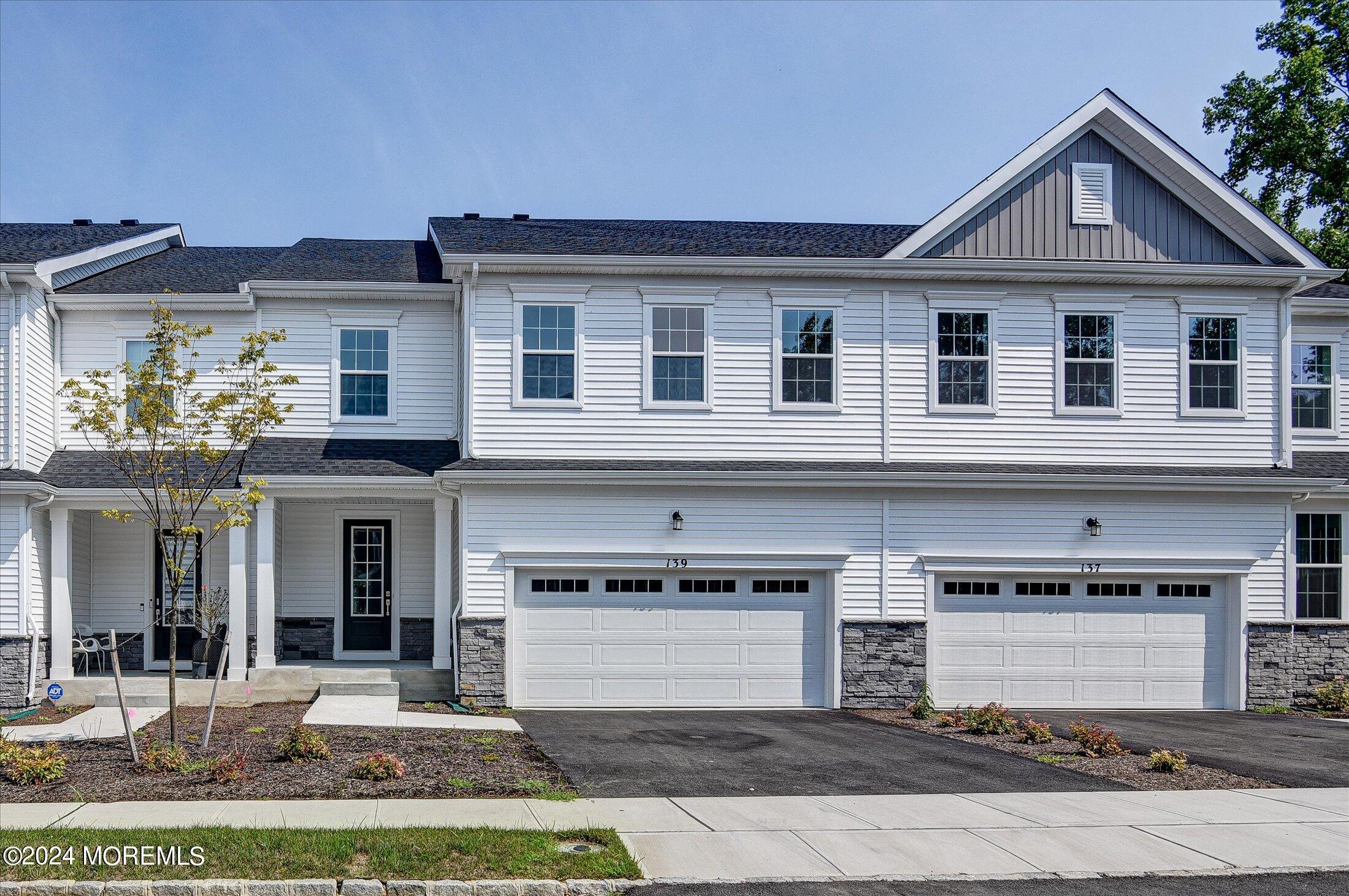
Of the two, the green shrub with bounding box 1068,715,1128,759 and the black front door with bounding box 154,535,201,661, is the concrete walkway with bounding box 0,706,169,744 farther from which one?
the green shrub with bounding box 1068,715,1128,759

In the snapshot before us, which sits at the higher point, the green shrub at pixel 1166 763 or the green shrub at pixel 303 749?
the green shrub at pixel 303 749

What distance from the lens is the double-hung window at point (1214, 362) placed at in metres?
17.2

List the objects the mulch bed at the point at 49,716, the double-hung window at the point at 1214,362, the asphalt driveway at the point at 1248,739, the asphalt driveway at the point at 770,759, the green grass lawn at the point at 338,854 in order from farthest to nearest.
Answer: the double-hung window at the point at 1214,362
the mulch bed at the point at 49,716
the asphalt driveway at the point at 1248,739
the asphalt driveway at the point at 770,759
the green grass lawn at the point at 338,854

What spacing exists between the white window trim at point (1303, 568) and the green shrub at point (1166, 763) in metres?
6.90

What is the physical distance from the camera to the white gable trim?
16.8 m

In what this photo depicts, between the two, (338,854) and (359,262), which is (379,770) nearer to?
(338,854)

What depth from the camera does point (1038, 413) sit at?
1697 cm

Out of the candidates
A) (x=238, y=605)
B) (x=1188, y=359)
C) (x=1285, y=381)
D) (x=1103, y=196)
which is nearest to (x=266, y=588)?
(x=238, y=605)

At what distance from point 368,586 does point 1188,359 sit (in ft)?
44.9

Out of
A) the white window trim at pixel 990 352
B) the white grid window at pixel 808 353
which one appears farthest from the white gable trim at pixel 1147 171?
the white grid window at pixel 808 353

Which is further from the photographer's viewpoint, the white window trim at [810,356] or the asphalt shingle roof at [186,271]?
the asphalt shingle roof at [186,271]

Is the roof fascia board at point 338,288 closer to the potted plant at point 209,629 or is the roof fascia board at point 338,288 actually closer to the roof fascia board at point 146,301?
the roof fascia board at point 146,301

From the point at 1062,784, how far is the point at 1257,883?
10.4 ft

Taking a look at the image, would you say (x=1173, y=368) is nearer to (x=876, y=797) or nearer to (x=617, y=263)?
(x=617, y=263)
